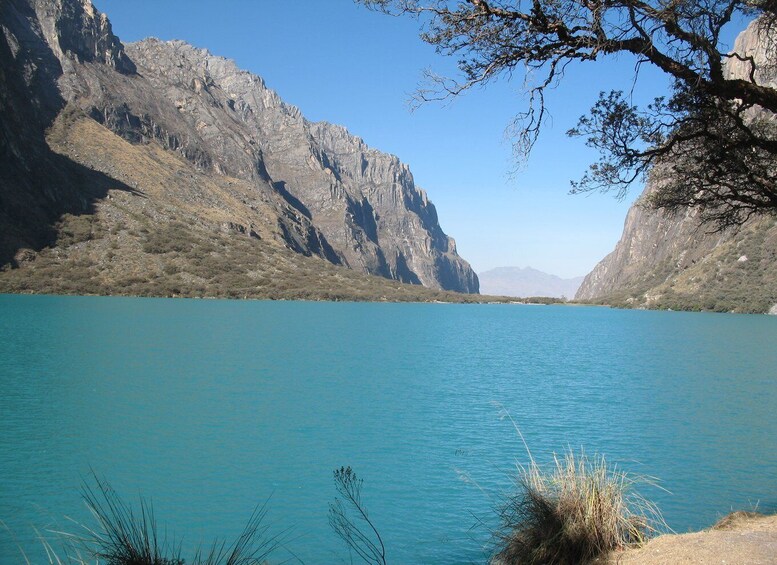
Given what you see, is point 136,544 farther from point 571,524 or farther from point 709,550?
point 709,550

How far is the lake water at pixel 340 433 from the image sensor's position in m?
14.4

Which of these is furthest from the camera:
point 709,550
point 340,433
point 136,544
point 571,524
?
point 340,433

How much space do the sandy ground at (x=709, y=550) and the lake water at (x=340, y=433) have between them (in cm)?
444

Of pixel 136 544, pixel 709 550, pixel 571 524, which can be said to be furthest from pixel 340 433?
pixel 136 544

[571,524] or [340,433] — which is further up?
[571,524]

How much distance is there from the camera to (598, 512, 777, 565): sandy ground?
7.54m

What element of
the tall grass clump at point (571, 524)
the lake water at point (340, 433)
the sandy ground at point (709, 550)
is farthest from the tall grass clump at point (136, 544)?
the sandy ground at point (709, 550)

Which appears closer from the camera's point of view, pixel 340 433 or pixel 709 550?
pixel 709 550

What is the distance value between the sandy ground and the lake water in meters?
4.44

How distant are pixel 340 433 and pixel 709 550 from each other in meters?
16.1

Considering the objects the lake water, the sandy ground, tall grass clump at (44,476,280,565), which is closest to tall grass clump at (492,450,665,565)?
the sandy ground

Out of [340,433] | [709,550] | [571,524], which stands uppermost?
[709,550]

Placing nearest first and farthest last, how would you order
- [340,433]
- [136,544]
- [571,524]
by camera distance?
1. [136,544]
2. [571,524]
3. [340,433]

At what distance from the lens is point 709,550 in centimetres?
792
